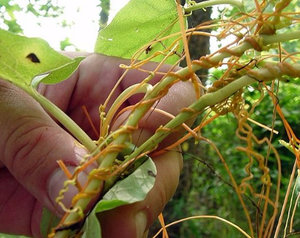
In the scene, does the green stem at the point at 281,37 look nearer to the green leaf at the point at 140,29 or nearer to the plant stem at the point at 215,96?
the plant stem at the point at 215,96

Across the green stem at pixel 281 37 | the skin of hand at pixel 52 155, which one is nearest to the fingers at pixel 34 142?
the skin of hand at pixel 52 155

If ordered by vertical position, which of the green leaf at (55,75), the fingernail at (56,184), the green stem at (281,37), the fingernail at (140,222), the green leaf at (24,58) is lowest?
the fingernail at (140,222)

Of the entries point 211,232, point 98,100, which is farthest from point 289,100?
point 98,100

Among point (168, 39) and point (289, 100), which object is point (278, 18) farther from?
point (289, 100)

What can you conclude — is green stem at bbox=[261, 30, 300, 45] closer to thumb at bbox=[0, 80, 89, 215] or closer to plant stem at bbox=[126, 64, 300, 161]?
plant stem at bbox=[126, 64, 300, 161]

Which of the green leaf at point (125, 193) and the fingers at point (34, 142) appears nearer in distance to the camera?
the green leaf at point (125, 193)

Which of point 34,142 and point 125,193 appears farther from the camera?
point 34,142

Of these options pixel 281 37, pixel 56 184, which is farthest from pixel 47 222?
pixel 281 37

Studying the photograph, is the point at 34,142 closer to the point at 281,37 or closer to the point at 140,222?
the point at 140,222
